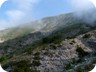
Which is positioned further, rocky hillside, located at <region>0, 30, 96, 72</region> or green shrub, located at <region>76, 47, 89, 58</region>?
green shrub, located at <region>76, 47, 89, 58</region>

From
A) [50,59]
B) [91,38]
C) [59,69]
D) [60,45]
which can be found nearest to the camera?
[59,69]

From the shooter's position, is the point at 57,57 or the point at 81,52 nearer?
the point at 57,57

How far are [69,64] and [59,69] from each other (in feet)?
13.6

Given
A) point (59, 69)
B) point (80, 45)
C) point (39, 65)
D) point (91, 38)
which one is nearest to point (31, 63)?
point (39, 65)

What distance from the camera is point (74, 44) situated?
335ft

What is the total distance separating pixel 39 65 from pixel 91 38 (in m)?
32.6

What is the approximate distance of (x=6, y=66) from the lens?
288ft

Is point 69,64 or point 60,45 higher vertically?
point 60,45

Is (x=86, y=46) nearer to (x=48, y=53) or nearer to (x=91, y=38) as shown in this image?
(x=91, y=38)

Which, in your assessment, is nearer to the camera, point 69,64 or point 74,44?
point 69,64

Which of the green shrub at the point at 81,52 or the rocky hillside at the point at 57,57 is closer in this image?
the rocky hillside at the point at 57,57

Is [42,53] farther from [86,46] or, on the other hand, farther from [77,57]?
[86,46]

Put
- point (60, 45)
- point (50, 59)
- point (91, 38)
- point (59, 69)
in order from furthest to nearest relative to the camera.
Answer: point (91, 38) < point (60, 45) < point (50, 59) < point (59, 69)

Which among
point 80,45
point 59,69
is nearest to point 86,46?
point 80,45
